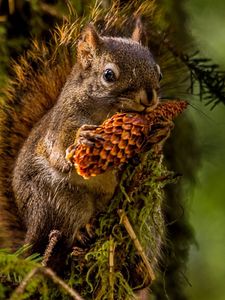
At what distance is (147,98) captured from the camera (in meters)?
1.87

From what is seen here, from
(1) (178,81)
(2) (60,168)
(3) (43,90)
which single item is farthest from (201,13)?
(2) (60,168)

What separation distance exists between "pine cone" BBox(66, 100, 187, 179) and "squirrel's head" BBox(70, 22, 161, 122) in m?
0.13

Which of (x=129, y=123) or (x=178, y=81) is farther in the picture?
(x=178, y=81)

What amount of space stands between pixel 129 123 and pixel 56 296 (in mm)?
457

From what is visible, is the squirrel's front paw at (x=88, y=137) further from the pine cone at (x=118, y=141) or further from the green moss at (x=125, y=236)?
the green moss at (x=125, y=236)

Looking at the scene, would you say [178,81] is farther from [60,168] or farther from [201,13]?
[201,13]

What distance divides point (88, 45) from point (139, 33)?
0.54 ft

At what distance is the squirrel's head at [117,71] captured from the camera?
1922 mm

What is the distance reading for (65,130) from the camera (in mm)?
2061

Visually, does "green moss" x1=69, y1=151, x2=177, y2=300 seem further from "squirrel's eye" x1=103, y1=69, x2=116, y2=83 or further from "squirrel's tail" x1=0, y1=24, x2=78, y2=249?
"squirrel's tail" x1=0, y1=24, x2=78, y2=249

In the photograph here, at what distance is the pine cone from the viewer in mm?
1736

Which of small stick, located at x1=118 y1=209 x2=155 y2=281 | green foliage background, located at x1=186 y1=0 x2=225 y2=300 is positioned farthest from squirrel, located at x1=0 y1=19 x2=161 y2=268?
green foliage background, located at x1=186 y1=0 x2=225 y2=300

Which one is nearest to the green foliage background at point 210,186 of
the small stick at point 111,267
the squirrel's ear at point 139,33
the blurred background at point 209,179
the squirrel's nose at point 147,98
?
the blurred background at point 209,179

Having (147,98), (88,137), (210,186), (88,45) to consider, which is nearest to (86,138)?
(88,137)
